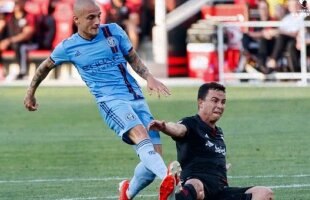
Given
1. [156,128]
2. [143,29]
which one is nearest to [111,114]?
[156,128]

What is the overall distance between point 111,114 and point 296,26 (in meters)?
18.0

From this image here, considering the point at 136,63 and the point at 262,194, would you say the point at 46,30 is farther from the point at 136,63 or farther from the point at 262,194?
the point at 262,194

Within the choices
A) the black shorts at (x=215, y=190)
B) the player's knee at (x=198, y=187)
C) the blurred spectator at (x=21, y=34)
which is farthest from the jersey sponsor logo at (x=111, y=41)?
the blurred spectator at (x=21, y=34)

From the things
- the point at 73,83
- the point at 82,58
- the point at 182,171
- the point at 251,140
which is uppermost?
the point at 82,58

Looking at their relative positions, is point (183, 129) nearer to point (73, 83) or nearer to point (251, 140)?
point (251, 140)

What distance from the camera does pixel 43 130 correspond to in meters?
21.2

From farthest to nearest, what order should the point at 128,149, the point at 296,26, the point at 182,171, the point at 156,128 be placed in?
the point at 296,26, the point at 128,149, the point at 182,171, the point at 156,128

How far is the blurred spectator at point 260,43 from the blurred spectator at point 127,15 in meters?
3.64

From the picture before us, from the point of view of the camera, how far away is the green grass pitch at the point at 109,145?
14.2 meters

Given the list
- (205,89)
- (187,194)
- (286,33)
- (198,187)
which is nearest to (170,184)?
(187,194)

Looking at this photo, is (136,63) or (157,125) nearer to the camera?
(157,125)

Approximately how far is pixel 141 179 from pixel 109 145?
7.01 m

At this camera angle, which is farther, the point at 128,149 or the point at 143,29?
the point at 143,29

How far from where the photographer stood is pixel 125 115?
1178 cm
